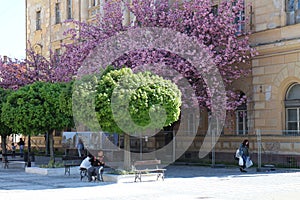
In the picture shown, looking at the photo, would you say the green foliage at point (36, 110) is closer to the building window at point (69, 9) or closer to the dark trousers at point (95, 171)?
the dark trousers at point (95, 171)

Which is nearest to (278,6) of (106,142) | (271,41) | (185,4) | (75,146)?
(271,41)

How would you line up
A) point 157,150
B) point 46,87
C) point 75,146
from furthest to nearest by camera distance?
point 75,146, point 157,150, point 46,87

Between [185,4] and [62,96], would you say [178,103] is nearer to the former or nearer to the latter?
[62,96]

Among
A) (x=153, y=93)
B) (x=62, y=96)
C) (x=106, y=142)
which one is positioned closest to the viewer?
(x=153, y=93)

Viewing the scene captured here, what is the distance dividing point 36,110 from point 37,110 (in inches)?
1.8

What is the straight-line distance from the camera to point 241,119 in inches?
1200

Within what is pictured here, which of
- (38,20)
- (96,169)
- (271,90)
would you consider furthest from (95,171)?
(38,20)

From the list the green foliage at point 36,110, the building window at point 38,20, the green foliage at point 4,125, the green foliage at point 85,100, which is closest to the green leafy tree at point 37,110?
the green foliage at point 36,110

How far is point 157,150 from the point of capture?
113 ft

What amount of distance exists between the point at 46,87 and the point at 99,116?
6678mm

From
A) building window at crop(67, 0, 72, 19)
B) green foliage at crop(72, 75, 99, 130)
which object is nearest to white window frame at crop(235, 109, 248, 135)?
green foliage at crop(72, 75, 99, 130)

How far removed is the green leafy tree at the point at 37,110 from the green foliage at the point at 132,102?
5.73 m

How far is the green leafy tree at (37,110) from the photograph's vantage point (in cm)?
2606

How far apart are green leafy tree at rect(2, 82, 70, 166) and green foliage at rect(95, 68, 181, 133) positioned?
5734mm
